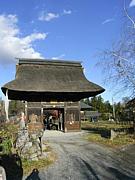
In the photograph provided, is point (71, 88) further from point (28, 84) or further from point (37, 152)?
point (37, 152)

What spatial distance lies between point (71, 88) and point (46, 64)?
5.60 metres

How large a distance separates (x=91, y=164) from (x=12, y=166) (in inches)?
133

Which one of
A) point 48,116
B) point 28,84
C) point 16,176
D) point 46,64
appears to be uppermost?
point 46,64

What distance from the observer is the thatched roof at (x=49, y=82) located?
93.2 ft

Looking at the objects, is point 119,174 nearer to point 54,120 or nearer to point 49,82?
point 49,82

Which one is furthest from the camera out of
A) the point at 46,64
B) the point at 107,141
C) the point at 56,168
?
the point at 46,64

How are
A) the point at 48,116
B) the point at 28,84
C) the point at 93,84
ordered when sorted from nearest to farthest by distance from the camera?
1. the point at 28,84
2. the point at 93,84
3. the point at 48,116

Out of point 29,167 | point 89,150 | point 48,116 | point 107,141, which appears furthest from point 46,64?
point 29,167

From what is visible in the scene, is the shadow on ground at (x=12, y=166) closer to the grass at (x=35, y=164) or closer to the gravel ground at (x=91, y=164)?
the grass at (x=35, y=164)

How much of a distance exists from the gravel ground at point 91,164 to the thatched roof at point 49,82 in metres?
11.0

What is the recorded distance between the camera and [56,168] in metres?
12.9

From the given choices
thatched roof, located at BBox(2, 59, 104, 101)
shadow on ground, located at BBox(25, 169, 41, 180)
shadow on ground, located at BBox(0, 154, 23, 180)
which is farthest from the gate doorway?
shadow on ground, located at BBox(25, 169, 41, 180)

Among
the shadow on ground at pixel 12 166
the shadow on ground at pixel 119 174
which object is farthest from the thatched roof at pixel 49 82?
the shadow on ground at pixel 119 174

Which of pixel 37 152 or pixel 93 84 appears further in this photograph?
pixel 93 84
